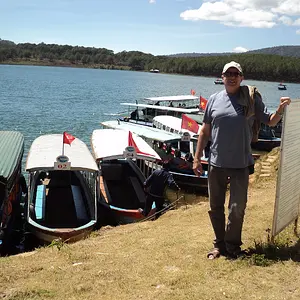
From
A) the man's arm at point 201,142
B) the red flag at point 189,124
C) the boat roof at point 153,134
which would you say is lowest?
the boat roof at point 153,134

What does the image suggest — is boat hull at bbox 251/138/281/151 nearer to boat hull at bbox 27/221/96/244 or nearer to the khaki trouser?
boat hull at bbox 27/221/96/244

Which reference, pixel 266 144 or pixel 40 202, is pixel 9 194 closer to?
pixel 40 202

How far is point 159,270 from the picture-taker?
5699 millimetres

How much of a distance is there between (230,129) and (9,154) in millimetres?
9539

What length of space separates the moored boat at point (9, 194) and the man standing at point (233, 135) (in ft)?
21.4

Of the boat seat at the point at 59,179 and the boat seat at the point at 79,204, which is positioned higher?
the boat seat at the point at 59,179

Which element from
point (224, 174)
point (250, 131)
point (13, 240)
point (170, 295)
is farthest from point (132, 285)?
point (13, 240)

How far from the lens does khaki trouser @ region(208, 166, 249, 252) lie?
5.50m

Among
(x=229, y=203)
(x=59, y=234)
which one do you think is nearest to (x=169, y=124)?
(x=59, y=234)

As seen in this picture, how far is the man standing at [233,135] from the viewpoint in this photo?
17.4 ft

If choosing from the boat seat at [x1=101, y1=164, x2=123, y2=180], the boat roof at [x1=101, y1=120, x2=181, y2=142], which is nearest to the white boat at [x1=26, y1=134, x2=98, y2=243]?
the boat seat at [x1=101, y1=164, x2=123, y2=180]

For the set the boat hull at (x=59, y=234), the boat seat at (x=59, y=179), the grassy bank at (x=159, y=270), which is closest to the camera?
the grassy bank at (x=159, y=270)

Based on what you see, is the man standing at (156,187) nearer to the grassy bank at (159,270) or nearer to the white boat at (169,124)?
the grassy bank at (159,270)

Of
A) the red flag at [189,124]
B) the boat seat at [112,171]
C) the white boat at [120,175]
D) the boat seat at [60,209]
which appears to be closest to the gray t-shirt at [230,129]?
the white boat at [120,175]
